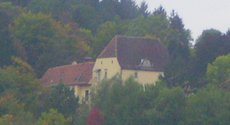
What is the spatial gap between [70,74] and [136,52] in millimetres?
7228

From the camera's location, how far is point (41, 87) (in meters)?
68.2

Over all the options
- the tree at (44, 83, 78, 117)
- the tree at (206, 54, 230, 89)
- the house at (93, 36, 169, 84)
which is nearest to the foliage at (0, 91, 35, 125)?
the tree at (44, 83, 78, 117)

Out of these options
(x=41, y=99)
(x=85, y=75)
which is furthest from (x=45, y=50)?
(x=41, y=99)

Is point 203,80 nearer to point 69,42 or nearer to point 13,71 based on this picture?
point 13,71

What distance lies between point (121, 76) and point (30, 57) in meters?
19.5

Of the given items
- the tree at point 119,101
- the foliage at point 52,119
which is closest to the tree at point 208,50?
→ the tree at point 119,101

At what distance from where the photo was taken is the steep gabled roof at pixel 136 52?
222 ft

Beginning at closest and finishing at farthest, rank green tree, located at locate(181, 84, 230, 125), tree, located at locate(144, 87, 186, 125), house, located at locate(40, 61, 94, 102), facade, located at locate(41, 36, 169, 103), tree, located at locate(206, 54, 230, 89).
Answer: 1. green tree, located at locate(181, 84, 230, 125)
2. tree, located at locate(144, 87, 186, 125)
3. tree, located at locate(206, 54, 230, 89)
4. facade, located at locate(41, 36, 169, 103)
5. house, located at locate(40, 61, 94, 102)

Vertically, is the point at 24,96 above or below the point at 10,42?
below

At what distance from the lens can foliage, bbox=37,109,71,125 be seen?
56125 mm

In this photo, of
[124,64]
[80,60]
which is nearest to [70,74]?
[124,64]

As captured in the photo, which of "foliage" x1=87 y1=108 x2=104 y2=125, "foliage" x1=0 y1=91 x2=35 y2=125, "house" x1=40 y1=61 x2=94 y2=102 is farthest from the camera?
"house" x1=40 y1=61 x2=94 y2=102

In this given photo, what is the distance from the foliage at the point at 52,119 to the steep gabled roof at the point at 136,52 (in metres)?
10.9

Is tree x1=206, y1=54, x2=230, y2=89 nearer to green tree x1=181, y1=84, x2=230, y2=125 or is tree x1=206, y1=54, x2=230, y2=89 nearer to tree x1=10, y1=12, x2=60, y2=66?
green tree x1=181, y1=84, x2=230, y2=125
